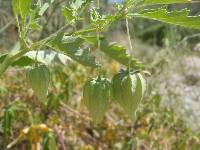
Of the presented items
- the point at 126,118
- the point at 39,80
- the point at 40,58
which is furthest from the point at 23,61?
the point at 126,118

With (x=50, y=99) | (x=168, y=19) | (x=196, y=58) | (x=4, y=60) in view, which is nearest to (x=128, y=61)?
(x=168, y=19)

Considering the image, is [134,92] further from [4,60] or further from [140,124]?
[140,124]

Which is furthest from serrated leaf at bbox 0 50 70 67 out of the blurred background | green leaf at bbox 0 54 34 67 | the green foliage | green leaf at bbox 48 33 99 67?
the blurred background

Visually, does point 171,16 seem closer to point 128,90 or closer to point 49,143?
point 128,90

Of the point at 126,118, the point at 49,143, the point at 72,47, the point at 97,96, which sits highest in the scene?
the point at 72,47

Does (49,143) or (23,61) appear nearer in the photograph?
(23,61)

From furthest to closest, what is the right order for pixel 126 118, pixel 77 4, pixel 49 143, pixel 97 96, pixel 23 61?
pixel 126 118, pixel 49 143, pixel 23 61, pixel 77 4, pixel 97 96
